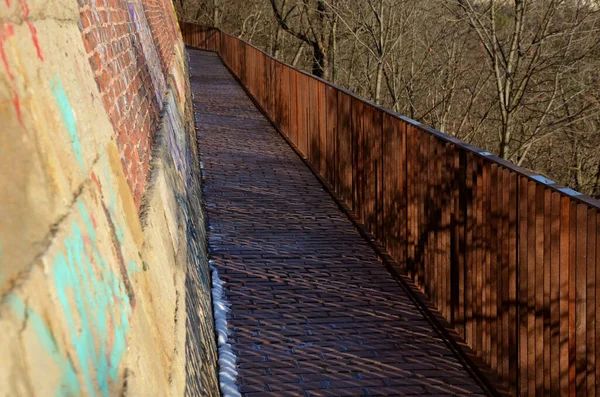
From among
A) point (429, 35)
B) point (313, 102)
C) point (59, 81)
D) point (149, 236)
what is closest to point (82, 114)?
point (59, 81)

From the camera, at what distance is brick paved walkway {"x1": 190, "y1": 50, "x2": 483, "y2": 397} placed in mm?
6441

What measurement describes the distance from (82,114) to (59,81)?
0.84 feet

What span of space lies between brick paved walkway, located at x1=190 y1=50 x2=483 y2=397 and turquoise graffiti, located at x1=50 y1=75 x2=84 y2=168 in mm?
3732

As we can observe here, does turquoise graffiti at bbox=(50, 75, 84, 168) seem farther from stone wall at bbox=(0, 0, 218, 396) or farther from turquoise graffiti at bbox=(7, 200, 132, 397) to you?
turquoise graffiti at bbox=(7, 200, 132, 397)

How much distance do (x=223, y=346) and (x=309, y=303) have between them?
4.44ft

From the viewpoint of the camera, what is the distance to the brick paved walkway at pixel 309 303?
6441 mm

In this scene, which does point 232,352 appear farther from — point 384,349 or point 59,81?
point 59,81

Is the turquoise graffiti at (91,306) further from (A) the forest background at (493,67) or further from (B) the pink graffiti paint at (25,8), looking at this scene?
(A) the forest background at (493,67)

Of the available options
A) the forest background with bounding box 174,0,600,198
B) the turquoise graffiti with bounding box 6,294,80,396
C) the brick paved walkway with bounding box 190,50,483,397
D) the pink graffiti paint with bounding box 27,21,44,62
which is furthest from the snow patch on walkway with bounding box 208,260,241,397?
the forest background with bounding box 174,0,600,198

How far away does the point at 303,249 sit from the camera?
991cm

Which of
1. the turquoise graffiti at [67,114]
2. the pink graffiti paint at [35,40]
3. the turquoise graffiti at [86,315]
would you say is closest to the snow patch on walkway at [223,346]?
the turquoise graffiti at [86,315]

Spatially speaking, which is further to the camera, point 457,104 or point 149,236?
point 457,104

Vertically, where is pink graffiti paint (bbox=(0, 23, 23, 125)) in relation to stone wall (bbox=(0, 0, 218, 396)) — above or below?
above

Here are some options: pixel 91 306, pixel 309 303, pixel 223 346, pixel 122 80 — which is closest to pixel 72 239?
pixel 91 306
